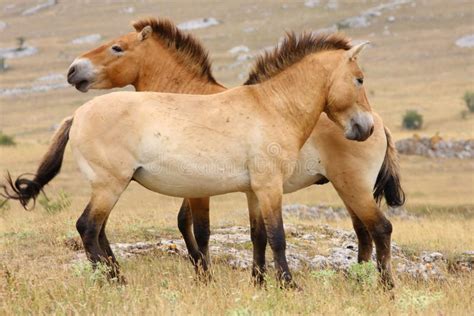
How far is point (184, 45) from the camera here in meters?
9.81

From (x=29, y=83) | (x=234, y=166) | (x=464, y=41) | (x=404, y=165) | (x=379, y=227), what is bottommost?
(x=29, y=83)

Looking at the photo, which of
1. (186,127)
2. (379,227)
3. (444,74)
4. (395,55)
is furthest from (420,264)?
(395,55)

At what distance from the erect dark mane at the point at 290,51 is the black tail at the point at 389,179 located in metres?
1.47

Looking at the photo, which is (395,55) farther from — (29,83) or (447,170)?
(447,170)

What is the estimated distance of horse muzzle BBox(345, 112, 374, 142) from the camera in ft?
26.6

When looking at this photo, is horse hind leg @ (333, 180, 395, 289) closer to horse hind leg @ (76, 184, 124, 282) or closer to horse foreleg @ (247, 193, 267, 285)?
horse foreleg @ (247, 193, 267, 285)

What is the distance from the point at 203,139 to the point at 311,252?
10.9ft

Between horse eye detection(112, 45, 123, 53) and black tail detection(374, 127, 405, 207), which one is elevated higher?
horse eye detection(112, 45, 123, 53)

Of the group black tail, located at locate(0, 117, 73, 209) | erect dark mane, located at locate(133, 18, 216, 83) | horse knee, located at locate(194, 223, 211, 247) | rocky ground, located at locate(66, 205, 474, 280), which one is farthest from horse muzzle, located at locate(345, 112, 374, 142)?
black tail, located at locate(0, 117, 73, 209)

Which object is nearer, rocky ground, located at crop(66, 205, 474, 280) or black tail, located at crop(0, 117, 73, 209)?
black tail, located at crop(0, 117, 73, 209)

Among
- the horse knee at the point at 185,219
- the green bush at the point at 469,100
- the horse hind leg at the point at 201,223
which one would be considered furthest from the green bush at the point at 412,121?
the horse hind leg at the point at 201,223

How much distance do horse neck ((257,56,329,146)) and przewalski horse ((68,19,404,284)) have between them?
0.30 m

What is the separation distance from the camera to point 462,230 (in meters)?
13.4

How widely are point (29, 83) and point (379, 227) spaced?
193 feet
